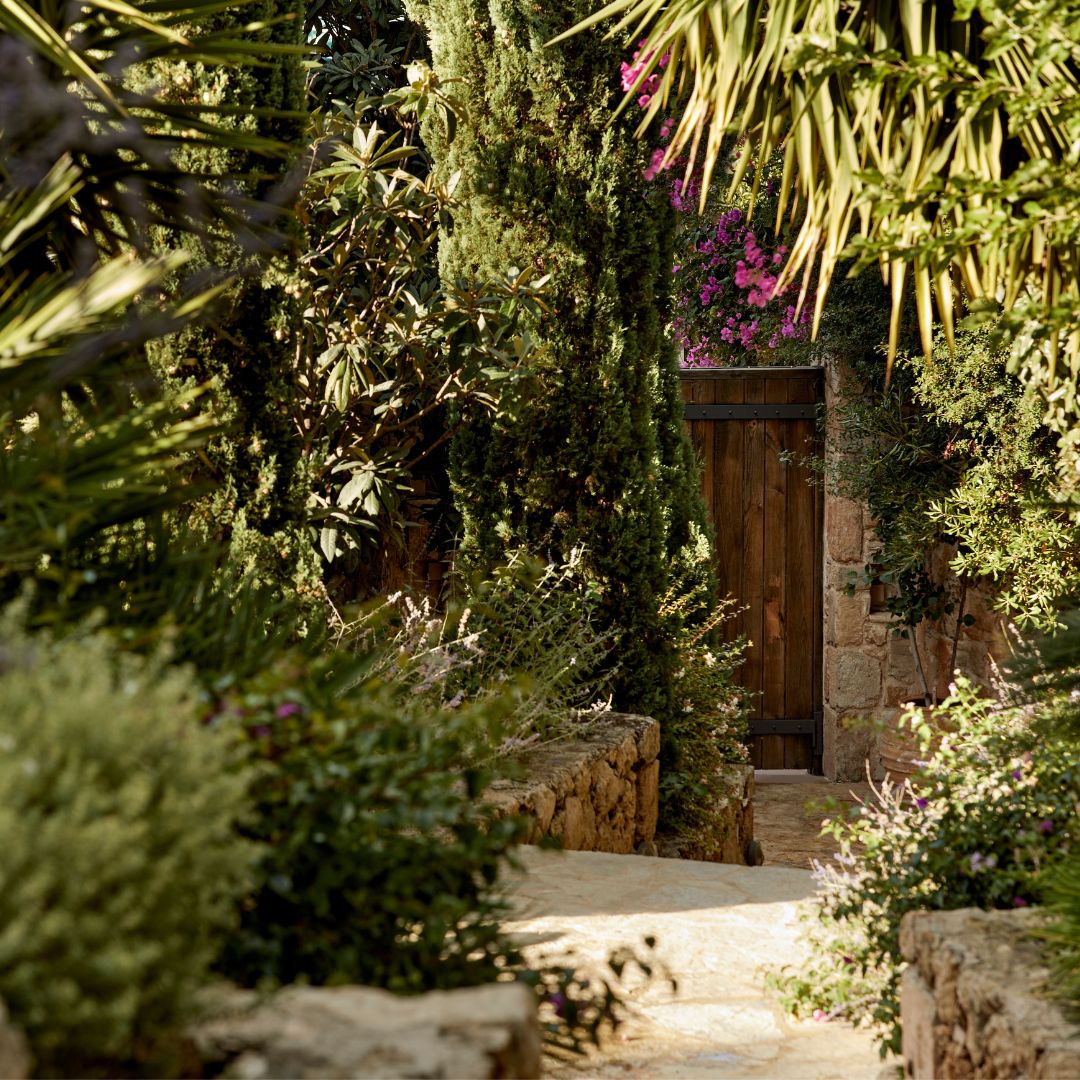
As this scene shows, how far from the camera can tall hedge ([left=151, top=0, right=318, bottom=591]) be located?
3.68 m

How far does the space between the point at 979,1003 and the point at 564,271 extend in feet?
10.8

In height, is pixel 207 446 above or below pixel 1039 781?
above

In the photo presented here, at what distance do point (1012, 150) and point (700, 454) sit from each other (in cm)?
344

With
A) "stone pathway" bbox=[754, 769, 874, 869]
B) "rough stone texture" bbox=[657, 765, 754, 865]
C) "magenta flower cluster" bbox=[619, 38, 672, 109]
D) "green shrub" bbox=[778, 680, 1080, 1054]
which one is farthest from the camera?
"stone pathway" bbox=[754, 769, 874, 869]

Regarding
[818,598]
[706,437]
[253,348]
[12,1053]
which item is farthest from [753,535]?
[12,1053]

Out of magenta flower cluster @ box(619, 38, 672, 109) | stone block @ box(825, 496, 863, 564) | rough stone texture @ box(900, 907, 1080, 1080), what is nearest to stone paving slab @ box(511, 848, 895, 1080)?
rough stone texture @ box(900, 907, 1080, 1080)

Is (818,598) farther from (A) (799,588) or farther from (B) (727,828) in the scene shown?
(B) (727,828)

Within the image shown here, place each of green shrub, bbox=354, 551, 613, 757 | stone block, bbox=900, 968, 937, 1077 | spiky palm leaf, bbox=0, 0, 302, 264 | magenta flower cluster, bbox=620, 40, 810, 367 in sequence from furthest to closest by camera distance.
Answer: magenta flower cluster, bbox=620, 40, 810, 367 → green shrub, bbox=354, 551, 613, 757 → spiky palm leaf, bbox=0, 0, 302, 264 → stone block, bbox=900, 968, 937, 1077

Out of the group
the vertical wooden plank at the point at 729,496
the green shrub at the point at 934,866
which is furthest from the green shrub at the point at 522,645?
the vertical wooden plank at the point at 729,496

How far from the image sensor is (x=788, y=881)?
3.71m

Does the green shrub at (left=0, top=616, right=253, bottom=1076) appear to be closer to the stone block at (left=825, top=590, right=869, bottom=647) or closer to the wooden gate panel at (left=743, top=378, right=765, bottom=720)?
the stone block at (left=825, top=590, right=869, bottom=647)

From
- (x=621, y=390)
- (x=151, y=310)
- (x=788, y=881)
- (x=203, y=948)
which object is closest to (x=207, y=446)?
(x=151, y=310)

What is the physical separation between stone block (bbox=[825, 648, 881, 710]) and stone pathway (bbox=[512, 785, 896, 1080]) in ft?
9.88

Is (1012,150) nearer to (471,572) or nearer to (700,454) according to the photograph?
(471,572)
